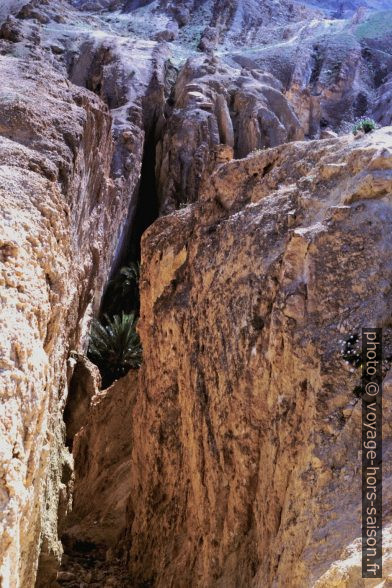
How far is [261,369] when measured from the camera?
6.64m

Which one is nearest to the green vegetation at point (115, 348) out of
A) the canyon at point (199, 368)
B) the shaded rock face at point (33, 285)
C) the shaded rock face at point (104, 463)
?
the canyon at point (199, 368)

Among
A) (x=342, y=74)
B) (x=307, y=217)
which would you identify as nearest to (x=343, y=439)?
(x=307, y=217)

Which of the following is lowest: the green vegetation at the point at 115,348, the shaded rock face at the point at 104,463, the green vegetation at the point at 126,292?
the shaded rock face at the point at 104,463

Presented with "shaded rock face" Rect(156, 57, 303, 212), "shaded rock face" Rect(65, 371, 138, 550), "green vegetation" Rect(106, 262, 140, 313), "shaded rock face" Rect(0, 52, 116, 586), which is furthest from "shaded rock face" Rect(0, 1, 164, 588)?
"shaded rock face" Rect(156, 57, 303, 212)

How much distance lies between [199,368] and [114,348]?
1129 centimetres

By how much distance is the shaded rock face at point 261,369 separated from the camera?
16.3 feet

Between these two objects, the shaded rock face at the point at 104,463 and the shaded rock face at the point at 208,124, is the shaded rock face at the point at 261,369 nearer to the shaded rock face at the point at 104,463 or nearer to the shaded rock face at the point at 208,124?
the shaded rock face at the point at 104,463

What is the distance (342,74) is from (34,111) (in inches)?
1244

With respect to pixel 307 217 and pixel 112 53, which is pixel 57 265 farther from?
pixel 112 53

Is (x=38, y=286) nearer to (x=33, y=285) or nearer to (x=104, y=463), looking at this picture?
(x=33, y=285)

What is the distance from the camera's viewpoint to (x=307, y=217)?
7258 mm

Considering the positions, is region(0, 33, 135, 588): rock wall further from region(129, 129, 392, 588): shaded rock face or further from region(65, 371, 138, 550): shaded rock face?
region(65, 371, 138, 550): shaded rock face

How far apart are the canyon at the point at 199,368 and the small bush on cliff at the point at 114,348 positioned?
2476 mm

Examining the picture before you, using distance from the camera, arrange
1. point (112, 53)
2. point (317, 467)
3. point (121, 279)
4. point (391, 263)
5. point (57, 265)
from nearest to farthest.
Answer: point (317, 467), point (391, 263), point (57, 265), point (121, 279), point (112, 53)
